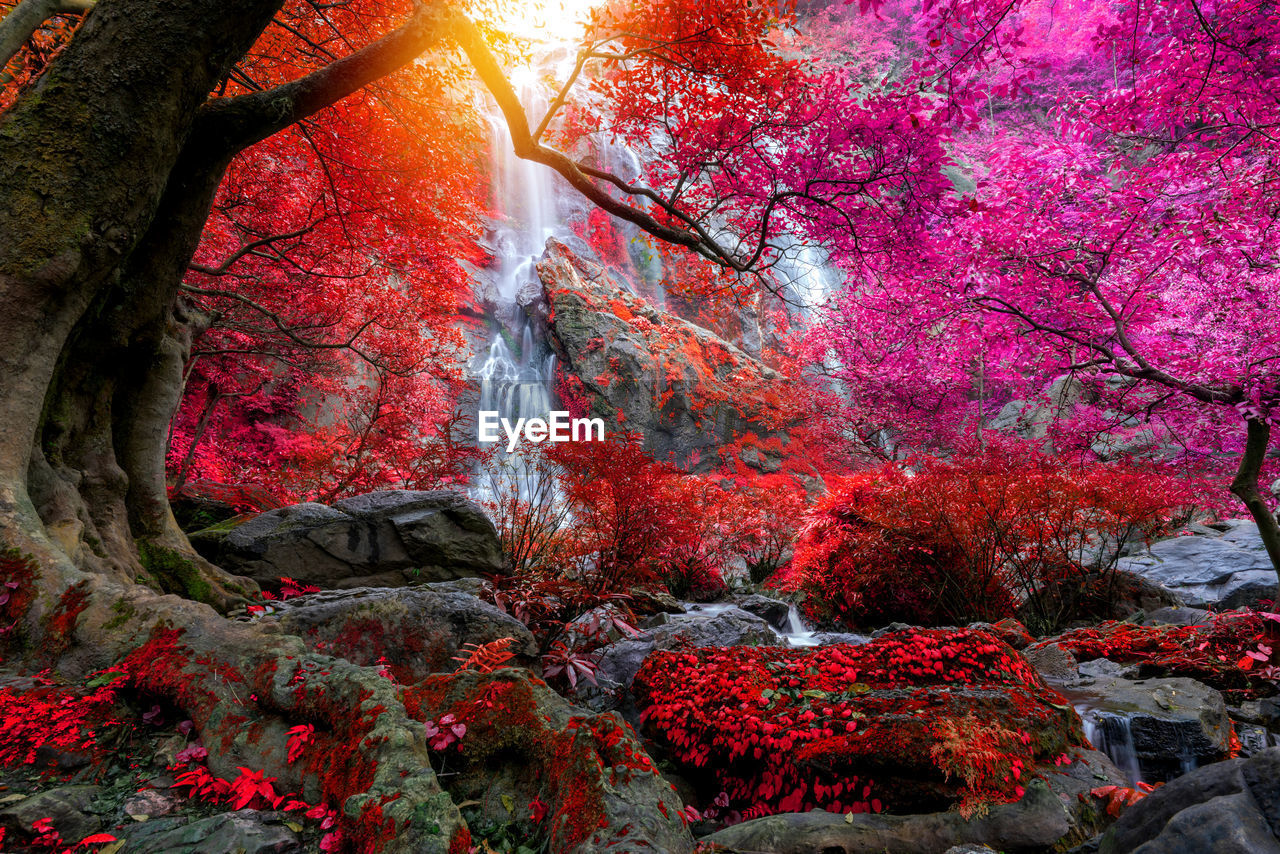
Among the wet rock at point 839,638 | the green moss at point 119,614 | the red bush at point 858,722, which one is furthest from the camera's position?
the wet rock at point 839,638

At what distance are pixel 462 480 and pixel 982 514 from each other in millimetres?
6896

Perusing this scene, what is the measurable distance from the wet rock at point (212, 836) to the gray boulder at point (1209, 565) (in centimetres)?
931

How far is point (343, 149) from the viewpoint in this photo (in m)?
5.93

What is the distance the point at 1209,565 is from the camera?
26.2 ft

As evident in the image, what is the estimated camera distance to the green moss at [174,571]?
353 centimetres

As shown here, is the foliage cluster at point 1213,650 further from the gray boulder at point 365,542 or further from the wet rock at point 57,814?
the wet rock at point 57,814

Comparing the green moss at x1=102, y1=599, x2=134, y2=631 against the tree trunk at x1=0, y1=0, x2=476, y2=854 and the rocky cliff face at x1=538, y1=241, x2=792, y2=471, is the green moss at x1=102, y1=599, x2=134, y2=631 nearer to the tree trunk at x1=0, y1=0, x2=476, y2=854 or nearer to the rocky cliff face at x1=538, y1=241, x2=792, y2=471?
the tree trunk at x1=0, y1=0, x2=476, y2=854

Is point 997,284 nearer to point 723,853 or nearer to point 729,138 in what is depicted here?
point 729,138

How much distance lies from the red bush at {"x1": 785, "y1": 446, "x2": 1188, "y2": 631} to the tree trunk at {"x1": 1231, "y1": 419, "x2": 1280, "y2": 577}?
2056 millimetres

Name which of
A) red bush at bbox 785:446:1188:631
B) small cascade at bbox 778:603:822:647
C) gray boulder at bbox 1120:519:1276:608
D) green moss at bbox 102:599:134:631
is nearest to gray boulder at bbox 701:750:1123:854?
green moss at bbox 102:599:134:631

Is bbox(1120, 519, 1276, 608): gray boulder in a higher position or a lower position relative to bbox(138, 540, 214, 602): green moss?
lower

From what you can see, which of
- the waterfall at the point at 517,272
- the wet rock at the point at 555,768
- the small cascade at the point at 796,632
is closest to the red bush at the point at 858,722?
the wet rock at the point at 555,768

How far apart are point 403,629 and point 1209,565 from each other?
11179mm

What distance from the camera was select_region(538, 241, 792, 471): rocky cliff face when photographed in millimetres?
16016
